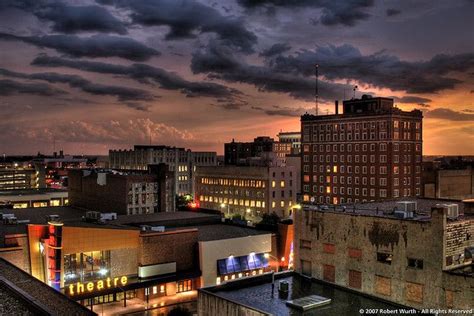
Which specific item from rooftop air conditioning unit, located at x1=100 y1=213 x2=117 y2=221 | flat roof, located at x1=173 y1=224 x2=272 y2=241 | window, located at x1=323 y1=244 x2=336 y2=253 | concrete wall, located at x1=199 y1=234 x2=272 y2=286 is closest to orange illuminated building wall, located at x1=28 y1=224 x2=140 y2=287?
concrete wall, located at x1=199 y1=234 x2=272 y2=286

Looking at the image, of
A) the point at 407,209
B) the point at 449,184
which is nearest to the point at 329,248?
the point at 407,209

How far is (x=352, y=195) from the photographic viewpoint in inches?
5595

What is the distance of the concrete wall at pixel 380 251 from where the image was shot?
35406 mm

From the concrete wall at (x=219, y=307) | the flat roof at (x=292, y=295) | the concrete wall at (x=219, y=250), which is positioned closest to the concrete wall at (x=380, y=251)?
the flat roof at (x=292, y=295)

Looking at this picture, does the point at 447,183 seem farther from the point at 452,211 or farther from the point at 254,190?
the point at 452,211

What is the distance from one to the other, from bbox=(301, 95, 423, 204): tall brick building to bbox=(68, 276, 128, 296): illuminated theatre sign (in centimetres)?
9360

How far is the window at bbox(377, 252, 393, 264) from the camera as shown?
38.6m

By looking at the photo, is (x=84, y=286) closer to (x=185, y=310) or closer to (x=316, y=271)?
(x=185, y=310)

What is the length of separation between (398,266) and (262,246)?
3698 cm

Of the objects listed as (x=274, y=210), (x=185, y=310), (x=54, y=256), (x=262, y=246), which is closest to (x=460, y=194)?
(x=274, y=210)

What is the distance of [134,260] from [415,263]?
3882 centimetres

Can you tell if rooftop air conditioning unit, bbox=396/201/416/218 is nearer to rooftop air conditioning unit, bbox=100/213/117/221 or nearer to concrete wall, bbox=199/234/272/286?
concrete wall, bbox=199/234/272/286

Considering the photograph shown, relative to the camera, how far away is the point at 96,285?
57125 mm

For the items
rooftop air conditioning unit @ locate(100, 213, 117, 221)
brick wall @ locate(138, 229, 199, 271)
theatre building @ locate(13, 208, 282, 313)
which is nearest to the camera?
theatre building @ locate(13, 208, 282, 313)
